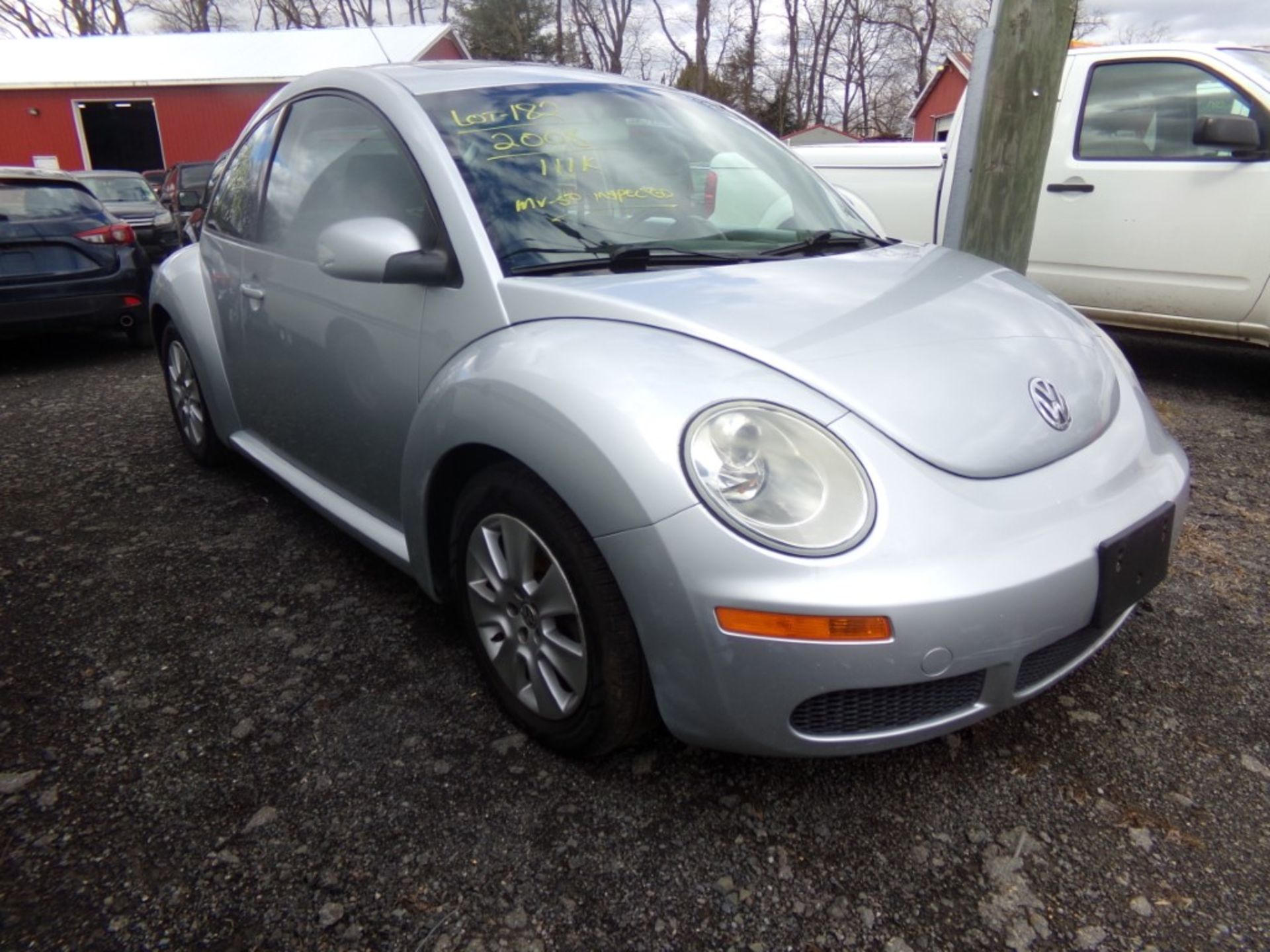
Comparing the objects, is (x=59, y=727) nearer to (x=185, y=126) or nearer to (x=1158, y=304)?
(x=1158, y=304)

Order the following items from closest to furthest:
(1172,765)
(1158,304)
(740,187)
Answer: (1172,765) < (740,187) < (1158,304)

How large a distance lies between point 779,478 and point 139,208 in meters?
12.5

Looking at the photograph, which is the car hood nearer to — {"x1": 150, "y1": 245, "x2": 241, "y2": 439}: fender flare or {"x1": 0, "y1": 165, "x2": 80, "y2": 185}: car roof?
{"x1": 150, "y1": 245, "x2": 241, "y2": 439}: fender flare

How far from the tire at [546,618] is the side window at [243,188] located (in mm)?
1667

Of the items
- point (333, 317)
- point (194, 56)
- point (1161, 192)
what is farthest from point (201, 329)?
point (194, 56)

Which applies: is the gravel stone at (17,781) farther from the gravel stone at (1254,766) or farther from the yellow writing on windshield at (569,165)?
the gravel stone at (1254,766)

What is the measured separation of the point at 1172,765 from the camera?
197cm

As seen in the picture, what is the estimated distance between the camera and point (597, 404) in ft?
5.65

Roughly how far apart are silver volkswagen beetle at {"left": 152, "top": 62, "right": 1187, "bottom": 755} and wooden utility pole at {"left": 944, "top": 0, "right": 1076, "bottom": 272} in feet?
4.34

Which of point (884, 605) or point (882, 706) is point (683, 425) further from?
point (882, 706)

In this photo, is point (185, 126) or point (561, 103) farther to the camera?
point (185, 126)

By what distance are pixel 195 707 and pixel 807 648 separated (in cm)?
159

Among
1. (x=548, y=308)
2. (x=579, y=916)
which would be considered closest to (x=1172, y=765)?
(x=579, y=916)

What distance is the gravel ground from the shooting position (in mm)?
1625
